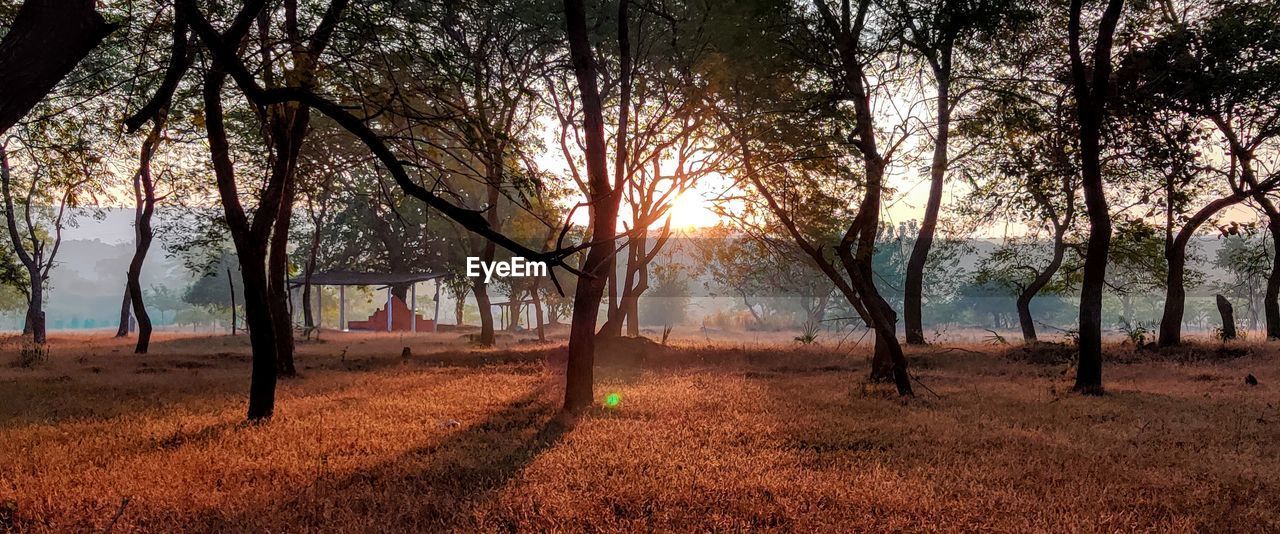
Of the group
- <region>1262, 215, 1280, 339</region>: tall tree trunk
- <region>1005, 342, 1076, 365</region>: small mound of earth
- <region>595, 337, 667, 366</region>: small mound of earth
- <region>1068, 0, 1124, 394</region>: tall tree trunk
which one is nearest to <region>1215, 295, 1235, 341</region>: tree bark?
<region>1262, 215, 1280, 339</region>: tall tree trunk

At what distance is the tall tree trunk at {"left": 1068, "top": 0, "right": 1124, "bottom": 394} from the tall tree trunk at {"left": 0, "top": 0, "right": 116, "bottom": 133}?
1376cm

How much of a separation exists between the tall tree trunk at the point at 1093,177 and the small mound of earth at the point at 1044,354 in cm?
581

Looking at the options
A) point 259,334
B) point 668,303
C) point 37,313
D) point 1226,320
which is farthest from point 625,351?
point 668,303

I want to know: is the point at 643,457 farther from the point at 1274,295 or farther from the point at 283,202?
the point at 1274,295

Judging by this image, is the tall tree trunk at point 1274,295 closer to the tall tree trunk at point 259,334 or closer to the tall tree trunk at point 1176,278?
the tall tree trunk at point 1176,278

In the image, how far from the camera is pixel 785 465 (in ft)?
23.4

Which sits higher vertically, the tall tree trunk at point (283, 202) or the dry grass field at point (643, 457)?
the tall tree trunk at point (283, 202)

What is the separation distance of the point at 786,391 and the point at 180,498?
9.76 meters

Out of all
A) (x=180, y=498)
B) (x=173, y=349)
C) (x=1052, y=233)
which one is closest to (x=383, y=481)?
(x=180, y=498)

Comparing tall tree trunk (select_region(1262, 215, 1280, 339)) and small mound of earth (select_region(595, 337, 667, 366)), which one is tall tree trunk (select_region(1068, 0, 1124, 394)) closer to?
small mound of earth (select_region(595, 337, 667, 366))

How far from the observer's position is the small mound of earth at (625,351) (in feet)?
68.5

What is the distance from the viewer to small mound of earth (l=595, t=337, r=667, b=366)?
20.9 m

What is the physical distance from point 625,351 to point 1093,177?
1307 centimetres

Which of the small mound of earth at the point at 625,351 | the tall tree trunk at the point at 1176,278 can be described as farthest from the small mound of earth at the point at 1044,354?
the small mound of earth at the point at 625,351
